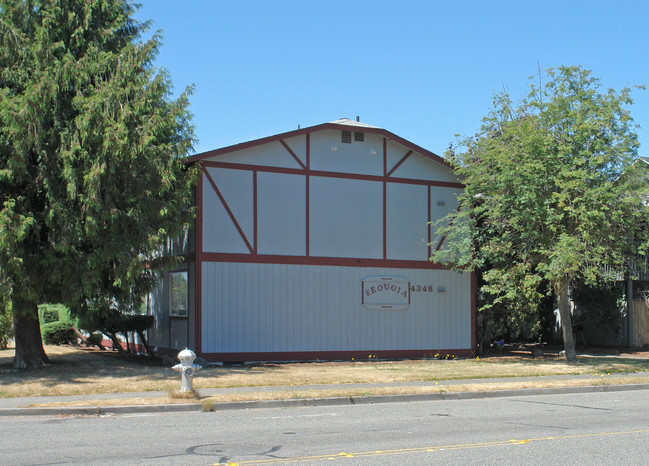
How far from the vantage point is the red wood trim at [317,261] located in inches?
770

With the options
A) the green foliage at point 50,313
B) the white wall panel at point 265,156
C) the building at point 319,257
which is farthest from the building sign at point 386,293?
the green foliage at point 50,313

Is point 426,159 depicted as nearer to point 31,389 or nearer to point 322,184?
point 322,184

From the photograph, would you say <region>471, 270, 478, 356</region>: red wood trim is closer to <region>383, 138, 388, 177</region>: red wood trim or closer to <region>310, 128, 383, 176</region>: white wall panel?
<region>383, 138, 388, 177</region>: red wood trim

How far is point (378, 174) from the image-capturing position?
21.9 m

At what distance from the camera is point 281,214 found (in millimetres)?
20469

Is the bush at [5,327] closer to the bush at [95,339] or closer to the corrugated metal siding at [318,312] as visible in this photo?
the bush at [95,339]

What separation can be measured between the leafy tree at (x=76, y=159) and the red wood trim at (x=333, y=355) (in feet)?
12.8

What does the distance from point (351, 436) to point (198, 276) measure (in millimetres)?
10720

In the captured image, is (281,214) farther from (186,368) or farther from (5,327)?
(5,327)

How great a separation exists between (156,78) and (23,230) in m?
4.76

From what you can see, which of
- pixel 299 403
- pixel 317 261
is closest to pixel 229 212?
pixel 317 261

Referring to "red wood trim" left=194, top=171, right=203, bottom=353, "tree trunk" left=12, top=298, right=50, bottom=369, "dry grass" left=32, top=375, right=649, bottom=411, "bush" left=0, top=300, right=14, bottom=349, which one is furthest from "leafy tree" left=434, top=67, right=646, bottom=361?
"bush" left=0, top=300, right=14, bottom=349

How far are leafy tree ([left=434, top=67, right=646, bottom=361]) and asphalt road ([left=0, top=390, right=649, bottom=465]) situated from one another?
6867mm

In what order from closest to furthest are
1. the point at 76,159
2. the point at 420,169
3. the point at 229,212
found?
the point at 76,159
the point at 229,212
the point at 420,169
